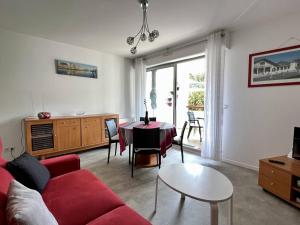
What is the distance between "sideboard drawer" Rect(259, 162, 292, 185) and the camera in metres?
1.98

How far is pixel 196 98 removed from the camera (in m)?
4.52

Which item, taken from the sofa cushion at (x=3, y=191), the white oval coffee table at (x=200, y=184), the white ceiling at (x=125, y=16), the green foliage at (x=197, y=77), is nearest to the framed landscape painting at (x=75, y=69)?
the white ceiling at (x=125, y=16)

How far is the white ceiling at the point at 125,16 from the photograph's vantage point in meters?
2.33

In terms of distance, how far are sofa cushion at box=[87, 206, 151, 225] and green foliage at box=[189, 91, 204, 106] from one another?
370cm

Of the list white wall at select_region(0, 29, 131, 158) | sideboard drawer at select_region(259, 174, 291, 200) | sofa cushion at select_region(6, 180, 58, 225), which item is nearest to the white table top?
sideboard drawer at select_region(259, 174, 291, 200)

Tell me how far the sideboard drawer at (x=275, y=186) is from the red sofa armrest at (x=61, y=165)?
241cm

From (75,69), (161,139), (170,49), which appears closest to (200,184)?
(161,139)

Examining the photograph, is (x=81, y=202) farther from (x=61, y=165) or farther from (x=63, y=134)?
(x=63, y=134)

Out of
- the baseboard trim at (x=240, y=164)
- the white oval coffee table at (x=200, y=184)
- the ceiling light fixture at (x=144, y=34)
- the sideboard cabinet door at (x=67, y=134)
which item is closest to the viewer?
the white oval coffee table at (x=200, y=184)

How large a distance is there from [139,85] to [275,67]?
3345 millimetres

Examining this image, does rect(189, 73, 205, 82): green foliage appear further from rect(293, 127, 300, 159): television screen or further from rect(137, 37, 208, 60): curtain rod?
rect(293, 127, 300, 159): television screen

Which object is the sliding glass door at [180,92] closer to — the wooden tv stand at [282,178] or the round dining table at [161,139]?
the round dining table at [161,139]

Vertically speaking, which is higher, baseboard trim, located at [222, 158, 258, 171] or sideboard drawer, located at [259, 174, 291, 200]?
sideboard drawer, located at [259, 174, 291, 200]

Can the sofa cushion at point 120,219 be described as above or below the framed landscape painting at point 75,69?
below
